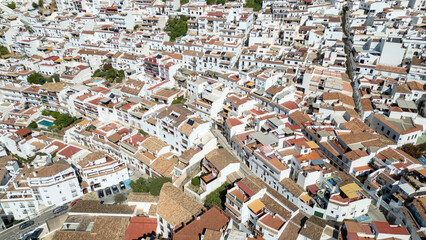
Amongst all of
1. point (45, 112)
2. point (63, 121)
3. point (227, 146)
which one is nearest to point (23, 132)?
point (63, 121)

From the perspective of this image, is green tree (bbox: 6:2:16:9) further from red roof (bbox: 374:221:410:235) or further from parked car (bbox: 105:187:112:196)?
red roof (bbox: 374:221:410:235)

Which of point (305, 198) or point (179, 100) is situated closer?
point (305, 198)

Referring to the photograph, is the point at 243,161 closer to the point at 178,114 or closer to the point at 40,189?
the point at 178,114

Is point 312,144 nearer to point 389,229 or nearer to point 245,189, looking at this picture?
point 245,189

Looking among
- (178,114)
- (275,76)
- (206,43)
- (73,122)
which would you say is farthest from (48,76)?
(275,76)

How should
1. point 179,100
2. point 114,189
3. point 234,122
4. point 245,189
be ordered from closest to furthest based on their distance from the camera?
1. point 245,189
2. point 114,189
3. point 234,122
4. point 179,100

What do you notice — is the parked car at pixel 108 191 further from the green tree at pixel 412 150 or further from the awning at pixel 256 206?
the green tree at pixel 412 150

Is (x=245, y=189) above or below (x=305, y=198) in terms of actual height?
above

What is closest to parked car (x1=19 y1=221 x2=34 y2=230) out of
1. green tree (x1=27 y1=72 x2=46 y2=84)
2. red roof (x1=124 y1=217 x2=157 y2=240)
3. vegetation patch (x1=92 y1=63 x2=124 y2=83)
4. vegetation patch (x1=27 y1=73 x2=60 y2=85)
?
red roof (x1=124 y1=217 x2=157 y2=240)

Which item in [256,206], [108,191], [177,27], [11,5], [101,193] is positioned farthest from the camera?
[11,5]
